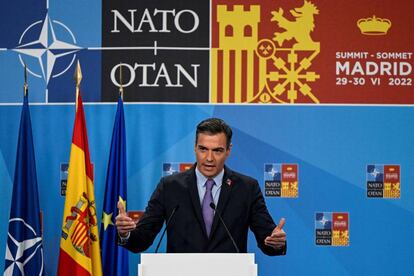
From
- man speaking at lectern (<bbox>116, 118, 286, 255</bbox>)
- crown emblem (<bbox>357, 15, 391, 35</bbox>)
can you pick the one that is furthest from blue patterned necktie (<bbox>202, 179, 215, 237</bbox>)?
crown emblem (<bbox>357, 15, 391, 35</bbox>)

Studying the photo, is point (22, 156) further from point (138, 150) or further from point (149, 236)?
point (149, 236)

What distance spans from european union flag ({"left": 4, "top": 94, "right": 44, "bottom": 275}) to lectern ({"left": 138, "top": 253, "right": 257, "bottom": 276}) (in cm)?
276

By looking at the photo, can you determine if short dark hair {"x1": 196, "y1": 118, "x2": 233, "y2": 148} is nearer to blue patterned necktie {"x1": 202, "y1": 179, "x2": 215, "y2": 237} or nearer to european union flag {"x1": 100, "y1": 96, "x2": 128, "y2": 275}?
blue patterned necktie {"x1": 202, "y1": 179, "x2": 215, "y2": 237}

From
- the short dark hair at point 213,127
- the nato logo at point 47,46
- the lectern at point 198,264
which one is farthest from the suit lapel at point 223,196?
the nato logo at point 47,46

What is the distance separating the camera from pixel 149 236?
3.64 meters

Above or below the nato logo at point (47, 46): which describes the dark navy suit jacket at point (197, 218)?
below

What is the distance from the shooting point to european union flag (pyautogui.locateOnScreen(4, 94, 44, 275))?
17.0 feet

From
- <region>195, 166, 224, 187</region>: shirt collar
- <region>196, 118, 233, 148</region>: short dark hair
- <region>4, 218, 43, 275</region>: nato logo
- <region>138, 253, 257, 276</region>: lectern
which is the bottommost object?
<region>4, 218, 43, 275</region>: nato logo

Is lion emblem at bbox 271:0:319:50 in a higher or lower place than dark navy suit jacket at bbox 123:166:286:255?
higher

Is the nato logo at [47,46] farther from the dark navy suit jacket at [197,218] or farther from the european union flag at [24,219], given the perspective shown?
the dark navy suit jacket at [197,218]

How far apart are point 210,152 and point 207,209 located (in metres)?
0.31

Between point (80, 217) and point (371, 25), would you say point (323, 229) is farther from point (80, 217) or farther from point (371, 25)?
point (80, 217)

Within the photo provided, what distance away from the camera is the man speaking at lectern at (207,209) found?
3594 millimetres

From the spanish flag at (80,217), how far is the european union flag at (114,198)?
91mm
